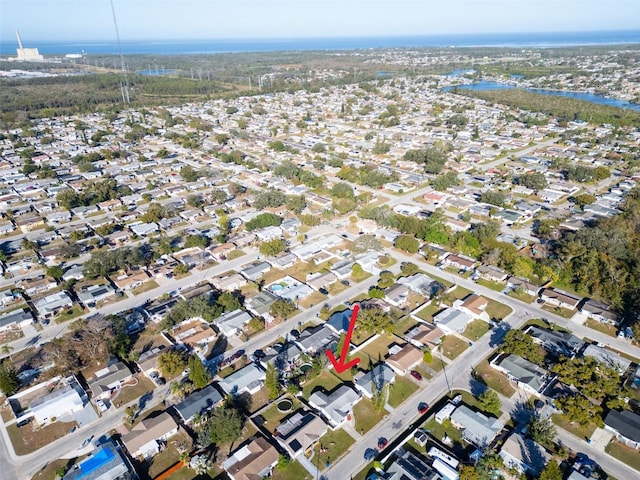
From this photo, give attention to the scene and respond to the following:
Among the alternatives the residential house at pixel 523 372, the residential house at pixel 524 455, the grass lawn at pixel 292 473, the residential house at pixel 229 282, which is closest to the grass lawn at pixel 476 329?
the residential house at pixel 523 372

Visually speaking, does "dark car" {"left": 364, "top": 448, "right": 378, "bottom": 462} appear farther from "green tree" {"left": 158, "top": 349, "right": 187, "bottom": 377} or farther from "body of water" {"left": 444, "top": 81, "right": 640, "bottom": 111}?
"body of water" {"left": 444, "top": 81, "right": 640, "bottom": 111}

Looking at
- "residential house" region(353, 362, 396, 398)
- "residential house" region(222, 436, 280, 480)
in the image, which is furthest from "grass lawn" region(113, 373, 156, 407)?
"residential house" region(353, 362, 396, 398)

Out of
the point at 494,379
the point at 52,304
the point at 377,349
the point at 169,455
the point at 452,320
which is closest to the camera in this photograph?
the point at 169,455

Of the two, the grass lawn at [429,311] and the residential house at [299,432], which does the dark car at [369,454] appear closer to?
the residential house at [299,432]

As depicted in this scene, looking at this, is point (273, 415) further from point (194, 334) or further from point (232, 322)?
point (194, 334)

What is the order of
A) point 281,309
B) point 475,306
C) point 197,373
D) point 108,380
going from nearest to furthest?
point 197,373, point 108,380, point 281,309, point 475,306

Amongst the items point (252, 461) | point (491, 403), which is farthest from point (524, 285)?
point (252, 461)
